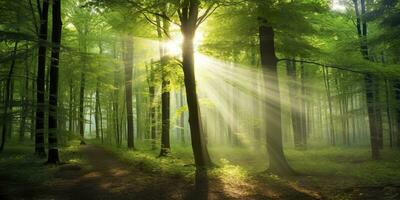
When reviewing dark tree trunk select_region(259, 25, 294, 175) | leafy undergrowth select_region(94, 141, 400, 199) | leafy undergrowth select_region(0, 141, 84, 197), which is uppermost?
dark tree trunk select_region(259, 25, 294, 175)

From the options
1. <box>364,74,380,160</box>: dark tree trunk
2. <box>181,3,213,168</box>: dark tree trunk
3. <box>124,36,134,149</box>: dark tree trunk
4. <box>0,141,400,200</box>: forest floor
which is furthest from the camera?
<box>124,36,134,149</box>: dark tree trunk

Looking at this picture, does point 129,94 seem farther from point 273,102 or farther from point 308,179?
point 308,179

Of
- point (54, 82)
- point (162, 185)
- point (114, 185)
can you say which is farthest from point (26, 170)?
point (162, 185)

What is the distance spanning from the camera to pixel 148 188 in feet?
33.7

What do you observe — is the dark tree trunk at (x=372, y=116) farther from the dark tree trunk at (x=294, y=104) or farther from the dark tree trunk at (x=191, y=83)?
the dark tree trunk at (x=191, y=83)

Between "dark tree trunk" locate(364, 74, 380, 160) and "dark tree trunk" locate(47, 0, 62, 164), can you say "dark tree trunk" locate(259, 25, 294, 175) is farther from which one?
"dark tree trunk" locate(364, 74, 380, 160)

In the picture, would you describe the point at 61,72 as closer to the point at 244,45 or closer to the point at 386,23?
the point at 244,45

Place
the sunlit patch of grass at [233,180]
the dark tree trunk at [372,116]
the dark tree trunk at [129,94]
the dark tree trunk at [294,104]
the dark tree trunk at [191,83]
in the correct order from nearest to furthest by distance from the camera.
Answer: the sunlit patch of grass at [233,180] → the dark tree trunk at [191,83] → the dark tree trunk at [372,116] → the dark tree trunk at [129,94] → the dark tree trunk at [294,104]

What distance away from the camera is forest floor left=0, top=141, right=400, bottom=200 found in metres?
9.42

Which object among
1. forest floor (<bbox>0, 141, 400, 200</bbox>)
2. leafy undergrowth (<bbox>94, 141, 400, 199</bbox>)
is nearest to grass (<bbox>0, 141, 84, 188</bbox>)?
forest floor (<bbox>0, 141, 400, 200</bbox>)

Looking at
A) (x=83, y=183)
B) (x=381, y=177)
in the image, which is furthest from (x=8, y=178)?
(x=381, y=177)

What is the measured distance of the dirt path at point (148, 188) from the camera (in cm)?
929

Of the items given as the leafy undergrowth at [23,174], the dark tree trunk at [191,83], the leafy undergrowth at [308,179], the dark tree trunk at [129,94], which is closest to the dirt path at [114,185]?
the leafy undergrowth at [23,174]

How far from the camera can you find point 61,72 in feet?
86.0
